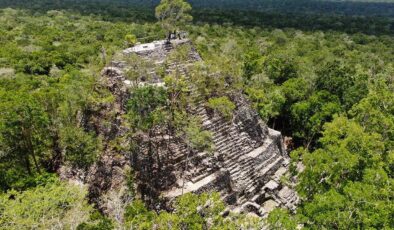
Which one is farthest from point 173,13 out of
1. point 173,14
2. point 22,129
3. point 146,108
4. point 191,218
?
point 191,218

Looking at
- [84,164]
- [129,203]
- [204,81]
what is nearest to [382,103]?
[204,81]

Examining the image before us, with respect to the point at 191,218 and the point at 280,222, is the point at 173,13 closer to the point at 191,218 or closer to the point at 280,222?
the point at 191,218

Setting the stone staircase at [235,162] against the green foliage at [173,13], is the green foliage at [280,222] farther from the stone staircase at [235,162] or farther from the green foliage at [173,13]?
the green foliage at [173,13]

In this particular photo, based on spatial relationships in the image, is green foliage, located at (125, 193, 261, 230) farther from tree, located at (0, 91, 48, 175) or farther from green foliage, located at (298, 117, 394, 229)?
tree, located at (0, 91, 48, 175)

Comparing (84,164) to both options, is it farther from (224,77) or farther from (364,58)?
(364,58)

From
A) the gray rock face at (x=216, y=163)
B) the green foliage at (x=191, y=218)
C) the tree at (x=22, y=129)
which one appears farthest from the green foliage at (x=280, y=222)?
the tree at (x=22, y=129)

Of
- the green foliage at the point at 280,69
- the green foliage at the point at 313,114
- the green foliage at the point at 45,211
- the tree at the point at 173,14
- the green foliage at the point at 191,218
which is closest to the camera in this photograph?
the green foliage at the point at 45,211
